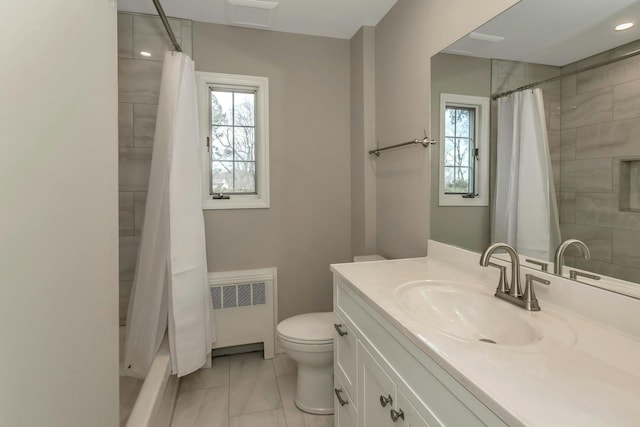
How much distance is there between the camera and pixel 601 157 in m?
0.88

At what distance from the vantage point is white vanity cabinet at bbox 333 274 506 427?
2.15 ft

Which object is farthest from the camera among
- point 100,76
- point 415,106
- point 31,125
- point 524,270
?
point 415,106

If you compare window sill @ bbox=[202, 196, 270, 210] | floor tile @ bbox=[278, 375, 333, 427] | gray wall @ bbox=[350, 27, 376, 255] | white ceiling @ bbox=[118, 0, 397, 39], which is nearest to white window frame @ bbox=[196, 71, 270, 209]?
window sill @ bbox=[202, 196, 270, 210]

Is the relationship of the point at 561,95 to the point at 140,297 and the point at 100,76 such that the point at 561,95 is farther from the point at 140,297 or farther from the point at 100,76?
the point at 140,297

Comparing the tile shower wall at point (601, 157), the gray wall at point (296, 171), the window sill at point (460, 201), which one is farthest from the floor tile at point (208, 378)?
the tile shower wall at point (601, 157)

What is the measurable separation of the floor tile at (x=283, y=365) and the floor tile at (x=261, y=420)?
1.17 ft

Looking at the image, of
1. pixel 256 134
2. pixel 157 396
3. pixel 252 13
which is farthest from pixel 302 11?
pixel 157 396

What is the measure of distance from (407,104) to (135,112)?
1726mm

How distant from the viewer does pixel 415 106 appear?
173 centimetres

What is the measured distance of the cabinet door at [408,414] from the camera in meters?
0.77

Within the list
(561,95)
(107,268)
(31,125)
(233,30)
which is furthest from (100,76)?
(233,30)

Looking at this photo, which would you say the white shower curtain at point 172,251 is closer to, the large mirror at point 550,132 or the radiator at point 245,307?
the radiator at point 245,307

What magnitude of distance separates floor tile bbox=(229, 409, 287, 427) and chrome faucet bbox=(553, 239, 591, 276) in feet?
4.83

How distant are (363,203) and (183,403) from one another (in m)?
1.65
